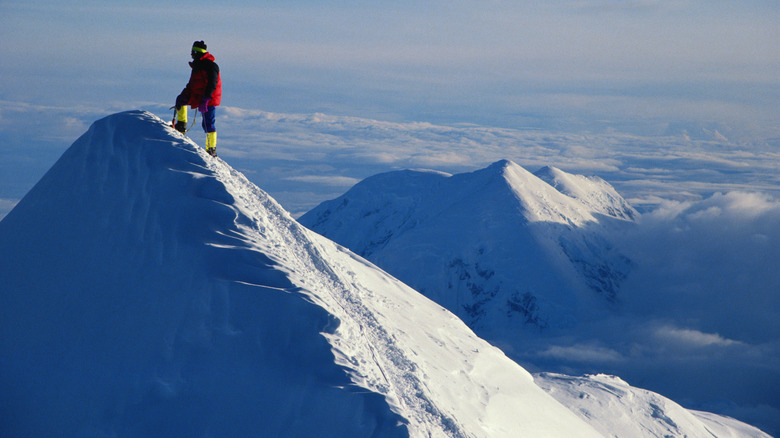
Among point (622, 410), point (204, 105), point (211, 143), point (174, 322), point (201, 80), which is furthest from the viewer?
point (622, 410)

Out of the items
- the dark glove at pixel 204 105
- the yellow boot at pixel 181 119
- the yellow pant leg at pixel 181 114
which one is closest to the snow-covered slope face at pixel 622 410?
the dark glove at pixel 204 105

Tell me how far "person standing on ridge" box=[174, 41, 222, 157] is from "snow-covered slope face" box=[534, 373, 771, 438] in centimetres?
4492

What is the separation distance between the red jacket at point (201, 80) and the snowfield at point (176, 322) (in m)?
1.50

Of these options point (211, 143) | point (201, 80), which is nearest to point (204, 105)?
point (201, 80)

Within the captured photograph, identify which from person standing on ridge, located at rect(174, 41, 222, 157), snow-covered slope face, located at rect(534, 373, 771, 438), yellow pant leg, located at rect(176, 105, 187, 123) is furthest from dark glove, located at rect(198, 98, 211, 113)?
snow-covered slope face, located at rect(534, 373, 771, 438)

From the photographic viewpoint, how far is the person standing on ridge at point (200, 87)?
20.0 m

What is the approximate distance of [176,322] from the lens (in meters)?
14.2

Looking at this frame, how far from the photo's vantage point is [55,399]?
13711mm

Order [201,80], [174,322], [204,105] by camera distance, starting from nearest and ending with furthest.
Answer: [174,322]
[201,80]
[204,105]

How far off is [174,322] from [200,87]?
899 centimetres

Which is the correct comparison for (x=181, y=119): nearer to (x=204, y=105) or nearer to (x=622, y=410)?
(x=204, y=105)

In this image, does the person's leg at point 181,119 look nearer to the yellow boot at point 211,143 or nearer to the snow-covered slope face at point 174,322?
the yellow boot at point 211,143

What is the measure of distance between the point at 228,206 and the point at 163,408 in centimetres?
549

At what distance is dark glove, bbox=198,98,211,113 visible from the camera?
66.9 ft
